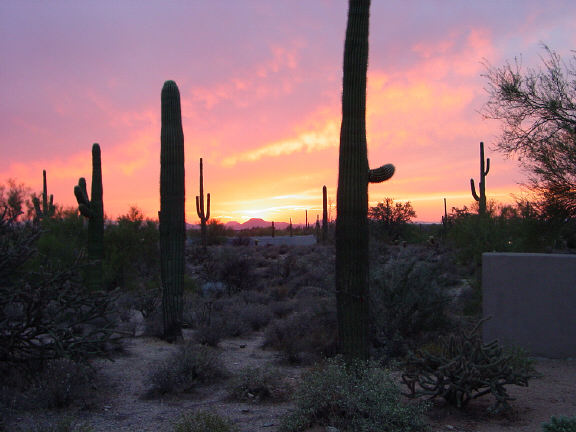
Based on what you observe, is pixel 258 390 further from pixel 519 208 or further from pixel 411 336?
pixel 519 208

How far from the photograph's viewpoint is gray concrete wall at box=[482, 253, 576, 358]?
1041cm

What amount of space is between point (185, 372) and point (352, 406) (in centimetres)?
350

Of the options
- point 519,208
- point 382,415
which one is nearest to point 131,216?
point 519,208

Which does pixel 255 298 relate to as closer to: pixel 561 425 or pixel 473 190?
pixel 561 425

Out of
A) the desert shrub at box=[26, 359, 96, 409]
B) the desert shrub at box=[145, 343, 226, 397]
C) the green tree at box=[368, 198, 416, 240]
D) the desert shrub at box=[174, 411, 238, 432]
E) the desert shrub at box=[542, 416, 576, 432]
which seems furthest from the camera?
the green tree at box=[368, 198, 416, 240]

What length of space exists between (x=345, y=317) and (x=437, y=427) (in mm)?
1812

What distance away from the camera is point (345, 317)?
787 centimetres

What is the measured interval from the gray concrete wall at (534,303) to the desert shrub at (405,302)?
3.26ft

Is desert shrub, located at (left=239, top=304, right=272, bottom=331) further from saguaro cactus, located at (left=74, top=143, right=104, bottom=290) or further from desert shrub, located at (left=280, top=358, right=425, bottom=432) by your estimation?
desert shrub, located at (left=280, top=358, right=425, bottom=432)

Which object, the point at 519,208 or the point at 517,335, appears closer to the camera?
the point at 517,335

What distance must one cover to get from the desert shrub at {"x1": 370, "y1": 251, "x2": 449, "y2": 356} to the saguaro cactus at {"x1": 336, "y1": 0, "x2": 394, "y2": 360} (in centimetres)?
301

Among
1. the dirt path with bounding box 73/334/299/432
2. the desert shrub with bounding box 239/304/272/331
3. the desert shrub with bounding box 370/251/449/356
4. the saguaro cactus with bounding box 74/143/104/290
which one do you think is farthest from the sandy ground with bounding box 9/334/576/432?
the saguaro cactus with bounding box 74/143/104/290

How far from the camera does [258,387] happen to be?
27.2 ft

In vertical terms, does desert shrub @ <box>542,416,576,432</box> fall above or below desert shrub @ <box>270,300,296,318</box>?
above
